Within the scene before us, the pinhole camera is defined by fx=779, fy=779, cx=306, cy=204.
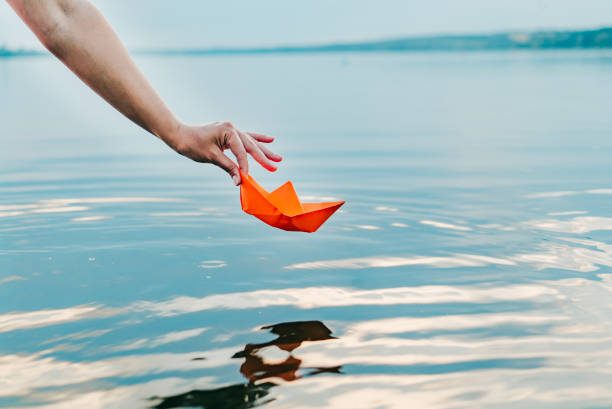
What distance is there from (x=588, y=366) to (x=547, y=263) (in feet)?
4.12

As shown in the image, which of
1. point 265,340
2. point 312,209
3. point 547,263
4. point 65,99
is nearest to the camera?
point 265,340

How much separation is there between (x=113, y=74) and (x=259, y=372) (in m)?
0.98

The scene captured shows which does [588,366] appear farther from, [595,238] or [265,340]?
[595,238]

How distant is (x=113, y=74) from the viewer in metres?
2.20

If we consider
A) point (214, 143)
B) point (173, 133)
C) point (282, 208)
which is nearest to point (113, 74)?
point (173, 133)

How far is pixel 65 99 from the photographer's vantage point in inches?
776

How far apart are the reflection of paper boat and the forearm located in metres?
0.53

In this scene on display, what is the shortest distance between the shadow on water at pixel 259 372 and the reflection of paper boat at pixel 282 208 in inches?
15.0

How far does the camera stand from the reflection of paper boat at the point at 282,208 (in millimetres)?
2820

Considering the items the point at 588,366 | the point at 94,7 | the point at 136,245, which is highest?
the point at 94,7

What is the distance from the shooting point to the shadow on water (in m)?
2.14

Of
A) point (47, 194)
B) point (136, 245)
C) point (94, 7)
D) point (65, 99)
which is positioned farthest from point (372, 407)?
point (65, 99)

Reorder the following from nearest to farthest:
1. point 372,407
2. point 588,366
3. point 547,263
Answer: point 372,407, point 588,366, point 547,263

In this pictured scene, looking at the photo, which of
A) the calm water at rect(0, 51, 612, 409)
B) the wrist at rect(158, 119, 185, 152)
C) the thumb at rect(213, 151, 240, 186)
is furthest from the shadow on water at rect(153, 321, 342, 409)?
the wrist at rect(158, 119, 185, 152)
